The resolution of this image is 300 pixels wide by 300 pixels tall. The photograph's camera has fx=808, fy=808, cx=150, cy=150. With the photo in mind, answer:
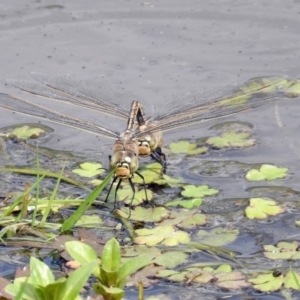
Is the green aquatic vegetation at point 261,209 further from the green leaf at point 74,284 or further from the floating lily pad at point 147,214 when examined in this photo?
the green leaf at point 74,284

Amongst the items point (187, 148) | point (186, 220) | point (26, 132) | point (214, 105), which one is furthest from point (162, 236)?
point (26, 132)

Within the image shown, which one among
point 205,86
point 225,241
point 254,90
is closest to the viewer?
point 225,241

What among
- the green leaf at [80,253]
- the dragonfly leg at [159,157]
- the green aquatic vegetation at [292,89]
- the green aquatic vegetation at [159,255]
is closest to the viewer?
the green leaf at [80,253]

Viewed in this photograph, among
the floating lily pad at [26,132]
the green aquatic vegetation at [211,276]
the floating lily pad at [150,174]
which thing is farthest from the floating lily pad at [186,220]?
the floating lily pad at [26,132]

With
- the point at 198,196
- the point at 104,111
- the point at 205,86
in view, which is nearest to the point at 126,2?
the point at 205,86

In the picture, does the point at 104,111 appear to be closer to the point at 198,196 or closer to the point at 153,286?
the point at 198,196

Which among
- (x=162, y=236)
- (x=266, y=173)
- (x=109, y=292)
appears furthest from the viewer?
(x=266, y=173)

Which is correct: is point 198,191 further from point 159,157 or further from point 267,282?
point 267,282
